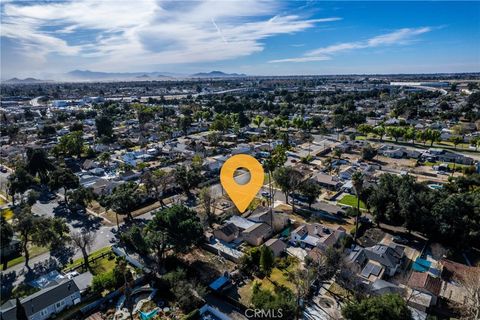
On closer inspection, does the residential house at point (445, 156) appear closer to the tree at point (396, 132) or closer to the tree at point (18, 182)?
the tree at point (396, 132)

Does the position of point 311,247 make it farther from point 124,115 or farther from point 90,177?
point 124,115

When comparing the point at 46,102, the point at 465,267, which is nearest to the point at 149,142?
the point at 465,267

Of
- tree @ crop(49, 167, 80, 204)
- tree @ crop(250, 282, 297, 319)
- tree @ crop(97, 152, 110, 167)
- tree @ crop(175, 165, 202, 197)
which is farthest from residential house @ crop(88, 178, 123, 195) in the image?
tree @ crop(250, 282, 297, 319)

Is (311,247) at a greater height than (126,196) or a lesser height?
lesser

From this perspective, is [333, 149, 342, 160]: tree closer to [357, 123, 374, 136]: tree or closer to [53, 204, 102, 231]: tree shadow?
[357, 123, 374, 136]: tree

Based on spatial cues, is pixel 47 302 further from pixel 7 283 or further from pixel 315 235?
pixel 315 235
